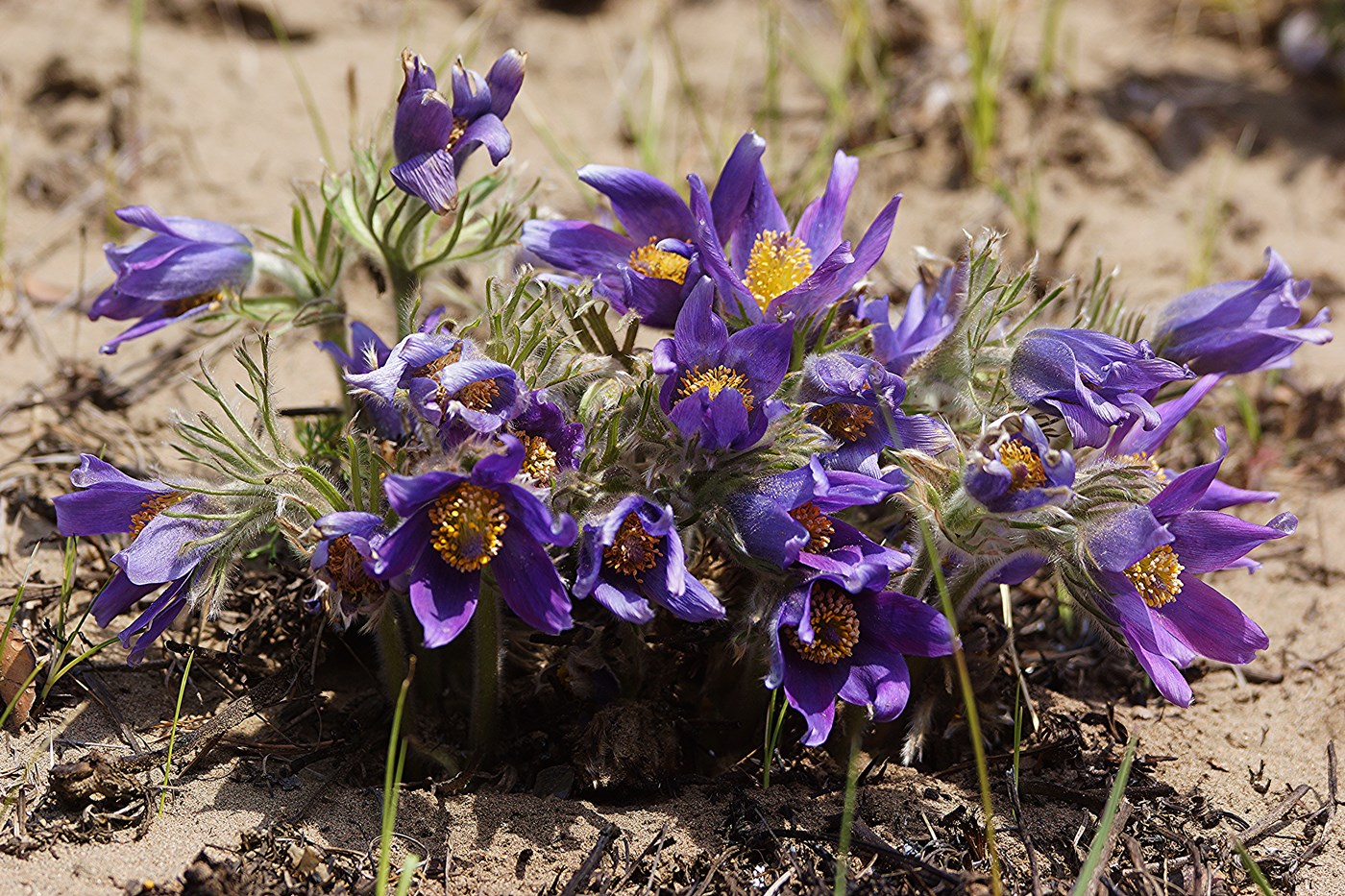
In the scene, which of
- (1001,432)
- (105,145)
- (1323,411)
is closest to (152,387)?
(105,145)

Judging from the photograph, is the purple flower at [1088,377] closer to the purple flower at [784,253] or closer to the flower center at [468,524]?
the purple flower at [784,253]

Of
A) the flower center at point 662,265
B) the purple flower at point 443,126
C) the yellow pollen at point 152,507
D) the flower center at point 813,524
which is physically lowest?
the yellow pollen at point 152,507

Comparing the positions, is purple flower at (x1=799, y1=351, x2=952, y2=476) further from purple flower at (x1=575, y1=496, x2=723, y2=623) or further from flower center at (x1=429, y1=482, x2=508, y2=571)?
flower center at (x1=429, y1=482, x2=508, y2=571)

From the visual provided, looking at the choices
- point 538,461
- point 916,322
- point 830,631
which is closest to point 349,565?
point 538,461

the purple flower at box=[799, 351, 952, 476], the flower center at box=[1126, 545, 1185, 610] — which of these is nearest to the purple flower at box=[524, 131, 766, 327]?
the purple flower at box=[799, 351, 952, 476]

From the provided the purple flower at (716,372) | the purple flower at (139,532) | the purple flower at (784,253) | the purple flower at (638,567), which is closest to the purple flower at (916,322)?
the purple flower at (784,253)

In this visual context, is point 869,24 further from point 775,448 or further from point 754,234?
point 775,448
